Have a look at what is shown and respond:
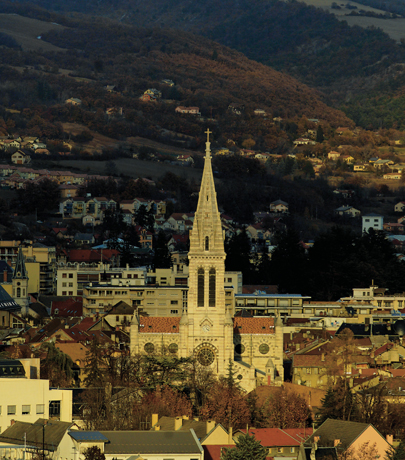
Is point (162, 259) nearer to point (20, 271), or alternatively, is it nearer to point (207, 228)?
point (20, 271)

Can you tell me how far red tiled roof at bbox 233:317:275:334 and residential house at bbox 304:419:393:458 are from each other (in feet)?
71.3

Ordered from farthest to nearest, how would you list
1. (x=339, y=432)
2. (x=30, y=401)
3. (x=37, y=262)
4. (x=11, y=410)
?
(x=37, y=262) → (x=30, y=401) → (x=11, y=410) → (x=339, y=432)

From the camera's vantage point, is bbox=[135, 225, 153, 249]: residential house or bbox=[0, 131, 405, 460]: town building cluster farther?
bbox=[135, 225, 153, 249]: residential house

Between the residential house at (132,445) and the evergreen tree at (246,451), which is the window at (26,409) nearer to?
the residential house at (132,445)

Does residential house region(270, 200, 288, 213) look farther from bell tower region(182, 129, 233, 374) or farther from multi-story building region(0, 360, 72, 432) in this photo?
multi-story building region(0, 360, 72, 432)

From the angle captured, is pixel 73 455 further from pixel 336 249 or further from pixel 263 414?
pixel 336 249

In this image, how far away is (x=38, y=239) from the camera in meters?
152

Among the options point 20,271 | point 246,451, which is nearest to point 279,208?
point 20,271

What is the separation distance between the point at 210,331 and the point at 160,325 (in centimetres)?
325

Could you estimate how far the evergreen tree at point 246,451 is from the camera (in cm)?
5188

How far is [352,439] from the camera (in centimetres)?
5428

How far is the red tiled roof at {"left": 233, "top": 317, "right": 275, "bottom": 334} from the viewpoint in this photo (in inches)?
3083

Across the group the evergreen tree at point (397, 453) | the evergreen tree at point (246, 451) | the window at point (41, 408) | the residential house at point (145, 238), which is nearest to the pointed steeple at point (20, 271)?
the residential house at point (145, 238)

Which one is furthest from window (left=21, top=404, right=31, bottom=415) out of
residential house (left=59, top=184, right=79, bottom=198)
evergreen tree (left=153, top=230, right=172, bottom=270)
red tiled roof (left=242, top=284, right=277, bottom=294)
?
residential house (left=59, top=184, right=79, bottom=198)
